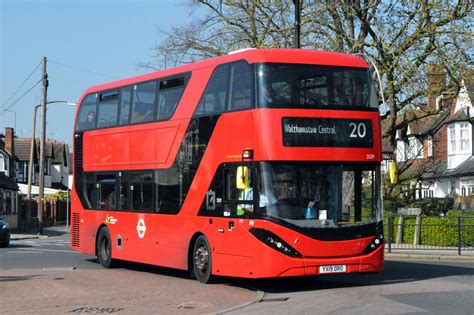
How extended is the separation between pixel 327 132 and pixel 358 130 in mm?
716

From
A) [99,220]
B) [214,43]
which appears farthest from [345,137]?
[214,43]

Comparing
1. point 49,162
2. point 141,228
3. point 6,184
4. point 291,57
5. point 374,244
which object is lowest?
point 374,244

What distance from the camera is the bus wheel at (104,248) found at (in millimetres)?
21844

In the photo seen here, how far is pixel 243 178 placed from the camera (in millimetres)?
15719

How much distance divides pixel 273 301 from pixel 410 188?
23.8 metres

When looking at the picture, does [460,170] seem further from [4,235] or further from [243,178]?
[243,178]

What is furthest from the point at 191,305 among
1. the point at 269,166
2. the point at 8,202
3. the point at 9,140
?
the point at 9,140

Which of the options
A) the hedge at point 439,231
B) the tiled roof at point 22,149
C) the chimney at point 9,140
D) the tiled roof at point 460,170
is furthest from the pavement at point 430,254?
the tiled roof at point 22,149

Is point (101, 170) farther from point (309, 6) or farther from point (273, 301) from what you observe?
point (309, 6)

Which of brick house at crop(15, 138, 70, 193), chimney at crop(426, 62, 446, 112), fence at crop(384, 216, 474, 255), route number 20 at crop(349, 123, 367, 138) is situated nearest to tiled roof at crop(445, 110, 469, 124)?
chimney at crop(426, 62, 446, 112)

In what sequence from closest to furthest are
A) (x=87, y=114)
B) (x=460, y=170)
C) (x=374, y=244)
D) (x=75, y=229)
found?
(x=374, y=244)
(x=87, y=114)
(x=75, y=229)
(x=460, y=170)

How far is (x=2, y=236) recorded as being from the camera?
109 ft

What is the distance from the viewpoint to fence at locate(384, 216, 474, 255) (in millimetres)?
27578

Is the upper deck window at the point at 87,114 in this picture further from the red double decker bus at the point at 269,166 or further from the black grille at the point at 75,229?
the red double decker bus at the point at 269,166
